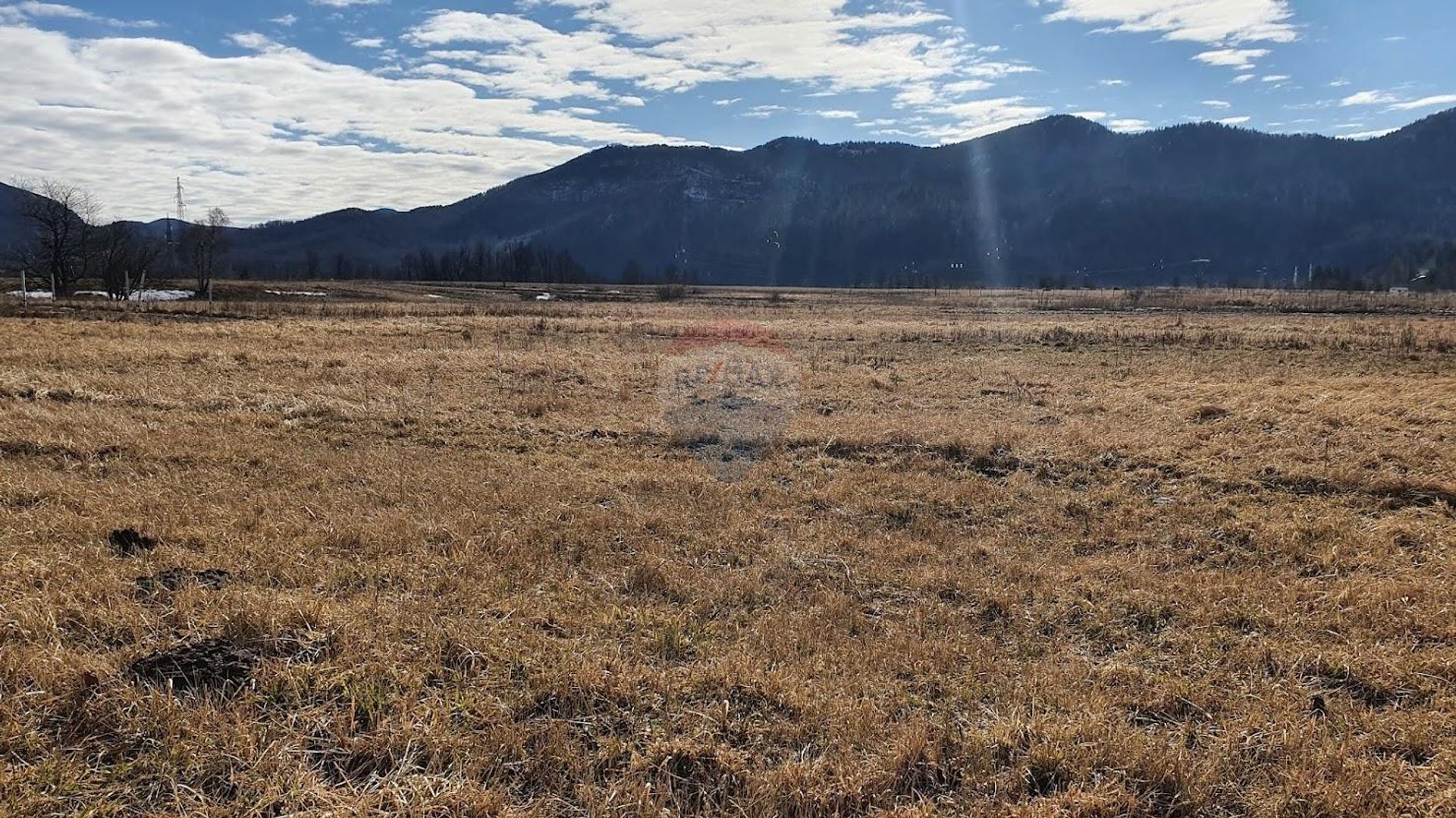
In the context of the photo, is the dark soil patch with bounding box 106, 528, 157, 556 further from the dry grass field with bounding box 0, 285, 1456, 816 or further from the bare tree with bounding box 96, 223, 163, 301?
the bare tree with bounding box 96, 223, 163, 301

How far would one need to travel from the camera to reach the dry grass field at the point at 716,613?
14.7 ft

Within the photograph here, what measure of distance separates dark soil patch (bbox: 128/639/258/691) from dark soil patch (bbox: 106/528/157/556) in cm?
266

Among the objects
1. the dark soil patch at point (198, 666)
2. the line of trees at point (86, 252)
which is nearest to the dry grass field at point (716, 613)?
the dark soil patch at point (198, 666)

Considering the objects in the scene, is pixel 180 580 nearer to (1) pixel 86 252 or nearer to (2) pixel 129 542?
(2) pixel 129 542

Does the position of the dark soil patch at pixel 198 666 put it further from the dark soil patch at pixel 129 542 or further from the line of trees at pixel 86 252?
the line of trees at pixel 86 252

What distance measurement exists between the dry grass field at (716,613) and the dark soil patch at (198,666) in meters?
0.02

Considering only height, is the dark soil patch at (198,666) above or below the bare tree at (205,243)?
below

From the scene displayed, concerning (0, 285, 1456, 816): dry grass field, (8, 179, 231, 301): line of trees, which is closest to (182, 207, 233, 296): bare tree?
(8, 179, 231, 301): line of trees

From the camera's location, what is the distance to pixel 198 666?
5.30m

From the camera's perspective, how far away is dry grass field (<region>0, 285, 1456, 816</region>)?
447cm

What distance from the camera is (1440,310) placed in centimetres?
7506

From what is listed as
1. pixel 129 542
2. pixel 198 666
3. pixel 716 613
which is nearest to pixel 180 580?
pixel 129 542

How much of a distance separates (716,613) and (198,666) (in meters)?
3.76

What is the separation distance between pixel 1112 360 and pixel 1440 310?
69511 millimetres
